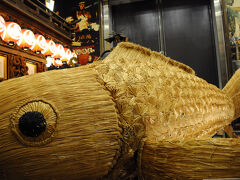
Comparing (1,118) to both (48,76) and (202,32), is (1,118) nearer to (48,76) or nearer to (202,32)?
(48,76)

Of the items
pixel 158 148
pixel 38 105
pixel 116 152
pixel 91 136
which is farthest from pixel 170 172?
pixel 38 105

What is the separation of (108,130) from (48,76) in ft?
1.04

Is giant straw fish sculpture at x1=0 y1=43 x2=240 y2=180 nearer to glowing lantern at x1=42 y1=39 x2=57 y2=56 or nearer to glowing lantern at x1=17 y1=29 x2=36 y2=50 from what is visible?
glowing lantern at x1=17 y1=29 x2=36 y2=50

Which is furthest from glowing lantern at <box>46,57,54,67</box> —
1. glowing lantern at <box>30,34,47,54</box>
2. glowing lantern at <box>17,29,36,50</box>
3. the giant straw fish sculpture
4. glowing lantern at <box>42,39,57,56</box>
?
the giant straw fish sculpture

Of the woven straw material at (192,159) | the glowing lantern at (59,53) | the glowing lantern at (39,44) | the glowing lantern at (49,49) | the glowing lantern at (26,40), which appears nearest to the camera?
the woven straw material at (192,159)

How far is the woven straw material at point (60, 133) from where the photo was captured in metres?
0.62

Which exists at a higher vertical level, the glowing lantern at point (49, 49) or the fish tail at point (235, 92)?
the glowing lantern at point (49, 49)

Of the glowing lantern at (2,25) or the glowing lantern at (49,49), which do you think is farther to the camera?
the glowing lantern at (49,49)

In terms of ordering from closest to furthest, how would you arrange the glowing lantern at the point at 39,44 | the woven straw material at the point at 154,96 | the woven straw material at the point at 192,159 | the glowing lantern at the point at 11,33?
the woven straw material at the point at 192,159 < the woven straw material at the point at 154,96 < the glowing lantern at the point at 11,33 < the glowing lantern at the point at 39,44

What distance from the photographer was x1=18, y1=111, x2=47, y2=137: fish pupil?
2.00 ft

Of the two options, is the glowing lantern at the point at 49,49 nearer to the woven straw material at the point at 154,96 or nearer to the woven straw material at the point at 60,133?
the woven straw material at the point at 154,96

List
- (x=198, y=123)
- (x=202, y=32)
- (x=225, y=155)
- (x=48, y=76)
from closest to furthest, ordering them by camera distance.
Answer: (x=225, y=155) → (x=48, y=76) → (x=198, y=123) → (x=202, y=32)

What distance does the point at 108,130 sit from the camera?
0.67 metres

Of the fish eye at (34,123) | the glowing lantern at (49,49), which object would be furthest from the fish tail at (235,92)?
the glowing lantern at (49,49)
